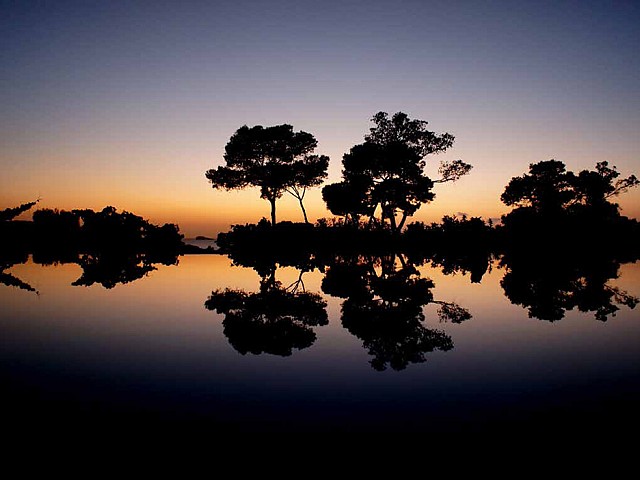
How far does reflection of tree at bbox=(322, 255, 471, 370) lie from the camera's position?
723 cm

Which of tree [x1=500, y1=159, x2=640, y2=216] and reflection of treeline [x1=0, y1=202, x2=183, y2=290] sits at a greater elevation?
tree [x1=500, y1=159, x2=640, y2=216]

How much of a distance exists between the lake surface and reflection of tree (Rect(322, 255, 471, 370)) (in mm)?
67

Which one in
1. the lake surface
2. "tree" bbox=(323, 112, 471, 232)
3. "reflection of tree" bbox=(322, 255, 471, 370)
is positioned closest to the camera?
the lake surface

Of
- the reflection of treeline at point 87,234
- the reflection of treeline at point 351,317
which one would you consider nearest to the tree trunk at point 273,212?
the reflection of treeline at point 87,234

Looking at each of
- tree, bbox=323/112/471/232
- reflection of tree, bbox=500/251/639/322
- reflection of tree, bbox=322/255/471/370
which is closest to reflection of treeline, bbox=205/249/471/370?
reflection of tree, bbox=322/255/471/370

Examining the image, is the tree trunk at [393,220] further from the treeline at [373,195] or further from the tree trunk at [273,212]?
the tree trunk at [273,212]

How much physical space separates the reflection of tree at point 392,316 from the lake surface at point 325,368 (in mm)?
67

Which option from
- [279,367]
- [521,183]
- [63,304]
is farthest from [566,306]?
[521,183]

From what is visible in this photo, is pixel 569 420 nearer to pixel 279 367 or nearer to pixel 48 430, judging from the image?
pixel 279 367

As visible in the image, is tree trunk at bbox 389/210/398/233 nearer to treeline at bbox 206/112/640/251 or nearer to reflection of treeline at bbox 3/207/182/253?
treeline at bbox 206/112/640/251

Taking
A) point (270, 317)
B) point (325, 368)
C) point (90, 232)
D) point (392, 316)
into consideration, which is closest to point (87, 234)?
point (90, 232)

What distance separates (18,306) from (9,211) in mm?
43125

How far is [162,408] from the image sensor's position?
470 cm

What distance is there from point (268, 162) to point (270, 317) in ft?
138
